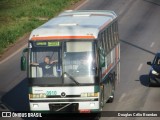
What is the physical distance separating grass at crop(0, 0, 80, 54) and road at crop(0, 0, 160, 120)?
10.1 ft

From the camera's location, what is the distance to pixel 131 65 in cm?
3434

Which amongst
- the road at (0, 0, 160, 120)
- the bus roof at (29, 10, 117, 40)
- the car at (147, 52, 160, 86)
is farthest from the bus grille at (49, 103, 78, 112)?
the car at (147, 52, 160, 86)

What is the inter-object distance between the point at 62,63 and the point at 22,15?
34.1m

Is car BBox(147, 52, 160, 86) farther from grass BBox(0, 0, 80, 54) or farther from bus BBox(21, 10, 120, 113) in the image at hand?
grass BBox(0, 0, 80, 54)

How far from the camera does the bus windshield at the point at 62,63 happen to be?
2058 centimetres

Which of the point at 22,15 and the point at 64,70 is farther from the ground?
the point at 64,70

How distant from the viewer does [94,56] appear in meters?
20.7

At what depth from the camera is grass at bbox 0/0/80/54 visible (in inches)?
1738

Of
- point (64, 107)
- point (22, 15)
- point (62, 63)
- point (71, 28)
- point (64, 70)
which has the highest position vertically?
point (71, 28)

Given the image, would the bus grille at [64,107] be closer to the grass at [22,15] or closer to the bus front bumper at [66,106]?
the bus front bumper at [66,106]

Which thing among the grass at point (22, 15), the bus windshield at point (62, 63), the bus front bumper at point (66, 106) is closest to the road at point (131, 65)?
the bus front bumper at point (66, 106)

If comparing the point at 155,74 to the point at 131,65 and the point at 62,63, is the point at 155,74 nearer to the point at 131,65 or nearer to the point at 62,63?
the point at 131,65

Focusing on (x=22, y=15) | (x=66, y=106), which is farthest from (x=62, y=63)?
(x=22, y=15)

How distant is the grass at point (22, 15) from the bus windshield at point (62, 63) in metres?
18.9
